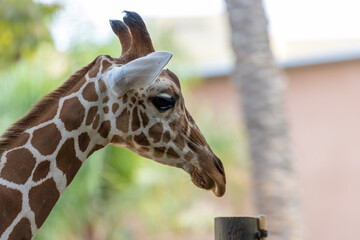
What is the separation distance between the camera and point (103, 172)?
33.9 feet

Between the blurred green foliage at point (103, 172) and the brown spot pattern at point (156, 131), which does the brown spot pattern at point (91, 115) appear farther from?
the blurred green foliage at point (103, 172)

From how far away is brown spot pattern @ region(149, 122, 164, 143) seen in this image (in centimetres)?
333

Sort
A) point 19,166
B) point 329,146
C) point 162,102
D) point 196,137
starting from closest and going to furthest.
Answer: point 19,166 → point 162,102 → point 196,137 → point 329,146

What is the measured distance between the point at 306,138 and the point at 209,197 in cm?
271

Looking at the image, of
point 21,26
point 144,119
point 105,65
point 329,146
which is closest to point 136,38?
point 105,65

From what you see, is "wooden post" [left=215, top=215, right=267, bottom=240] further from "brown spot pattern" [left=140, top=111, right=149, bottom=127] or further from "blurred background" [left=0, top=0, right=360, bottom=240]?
"blurred background" [left=0, top=0, right=360, bottom=240]

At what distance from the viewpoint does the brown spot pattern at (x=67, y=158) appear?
321 centimetres

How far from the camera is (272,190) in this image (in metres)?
8.39

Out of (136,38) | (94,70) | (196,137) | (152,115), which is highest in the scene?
(136,38)

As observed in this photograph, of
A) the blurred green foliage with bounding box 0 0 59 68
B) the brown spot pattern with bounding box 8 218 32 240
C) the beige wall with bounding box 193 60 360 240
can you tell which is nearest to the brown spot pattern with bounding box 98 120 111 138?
the brown spot pattern with bounding box 8 218 32 240

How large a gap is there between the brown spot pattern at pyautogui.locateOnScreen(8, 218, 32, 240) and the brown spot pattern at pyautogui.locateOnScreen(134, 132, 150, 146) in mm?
698

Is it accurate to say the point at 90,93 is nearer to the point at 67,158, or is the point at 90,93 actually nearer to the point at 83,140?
the point at 83,140

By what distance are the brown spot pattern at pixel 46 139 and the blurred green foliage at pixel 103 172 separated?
16.1 feet

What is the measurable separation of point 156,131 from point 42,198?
68 centimetres
